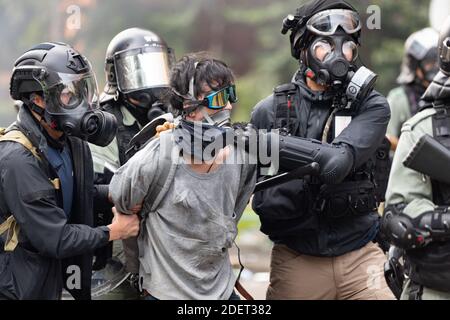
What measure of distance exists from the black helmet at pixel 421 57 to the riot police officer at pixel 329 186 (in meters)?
3.63

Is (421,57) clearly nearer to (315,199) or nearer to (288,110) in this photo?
(288,110)

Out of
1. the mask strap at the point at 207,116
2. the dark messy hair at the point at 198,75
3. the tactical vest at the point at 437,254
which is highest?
the dark messy hair at the point at 198,75

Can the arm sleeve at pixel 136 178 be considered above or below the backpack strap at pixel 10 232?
above

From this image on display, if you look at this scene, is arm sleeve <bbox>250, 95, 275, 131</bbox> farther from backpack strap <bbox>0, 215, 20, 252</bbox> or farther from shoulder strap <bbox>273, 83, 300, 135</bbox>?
backpack strap <bbox>0, 215, 20, 252</bbox>

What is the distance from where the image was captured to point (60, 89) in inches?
171

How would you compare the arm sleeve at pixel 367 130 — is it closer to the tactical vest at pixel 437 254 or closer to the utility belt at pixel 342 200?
the utility belt at pixel 342 200

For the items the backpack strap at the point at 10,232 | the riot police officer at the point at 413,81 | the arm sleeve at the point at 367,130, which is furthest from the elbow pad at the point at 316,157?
the riot police officer at the point at 413,81

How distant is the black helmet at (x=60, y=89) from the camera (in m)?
4.34

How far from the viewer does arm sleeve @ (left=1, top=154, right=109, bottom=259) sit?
4.10m

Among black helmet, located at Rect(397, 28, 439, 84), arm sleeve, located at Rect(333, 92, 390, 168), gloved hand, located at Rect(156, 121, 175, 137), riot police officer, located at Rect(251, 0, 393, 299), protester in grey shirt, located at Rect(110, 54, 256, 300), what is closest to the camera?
protester in grey shirt, located at Rect(110, 54, 256, 300)

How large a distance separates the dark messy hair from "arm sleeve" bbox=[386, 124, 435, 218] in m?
0.93

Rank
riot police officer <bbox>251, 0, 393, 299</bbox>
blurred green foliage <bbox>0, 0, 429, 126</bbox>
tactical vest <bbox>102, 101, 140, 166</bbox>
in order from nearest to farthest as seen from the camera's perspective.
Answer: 1. riot police officer <bbox>251, 0, 393, 299</bbox>
2. tactical vest <bbox>102, 101, 140, 166</bbox>
3. blurred green foliage <bbox>0, 0, 429, 126</bbox>

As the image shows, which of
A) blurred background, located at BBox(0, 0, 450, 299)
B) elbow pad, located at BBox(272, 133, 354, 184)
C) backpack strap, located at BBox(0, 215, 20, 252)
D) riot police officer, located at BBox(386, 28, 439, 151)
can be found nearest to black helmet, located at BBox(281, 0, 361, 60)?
elbow pad, located at BBox(272, 133, 354, 184)

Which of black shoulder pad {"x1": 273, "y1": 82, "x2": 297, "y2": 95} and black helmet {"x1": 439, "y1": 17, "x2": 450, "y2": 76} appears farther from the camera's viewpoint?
black shoulder pad {"x1": 273, "y1": 82, "x2": 297, "y2": 95}
